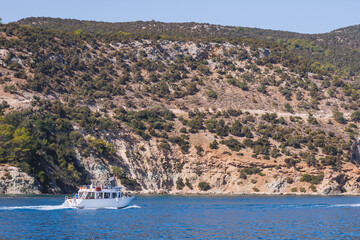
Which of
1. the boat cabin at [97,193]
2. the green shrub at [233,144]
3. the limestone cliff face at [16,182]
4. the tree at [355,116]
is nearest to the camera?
the boat cabin at [97,193]

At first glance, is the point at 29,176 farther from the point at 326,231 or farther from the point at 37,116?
the point at 326,231

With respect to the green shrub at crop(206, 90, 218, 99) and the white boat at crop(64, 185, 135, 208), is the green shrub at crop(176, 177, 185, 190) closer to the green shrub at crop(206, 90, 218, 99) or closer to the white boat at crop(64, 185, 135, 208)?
the white boat at crop(64, 185, 135, 208)

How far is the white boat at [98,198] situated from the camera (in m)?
67.8

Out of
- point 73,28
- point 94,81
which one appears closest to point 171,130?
point 94,81

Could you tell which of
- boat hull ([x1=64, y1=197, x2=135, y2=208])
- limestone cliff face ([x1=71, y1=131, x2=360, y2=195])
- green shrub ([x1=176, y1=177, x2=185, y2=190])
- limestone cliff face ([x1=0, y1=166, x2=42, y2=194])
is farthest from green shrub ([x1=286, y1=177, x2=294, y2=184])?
limestone cliff face ([x1=0, y1=166, x2=42, y2=194])

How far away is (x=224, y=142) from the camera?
377ft

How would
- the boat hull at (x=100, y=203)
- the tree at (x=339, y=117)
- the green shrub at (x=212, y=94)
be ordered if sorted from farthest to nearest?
the green shrub at (x=212, y=94)
the tree at (x=339, y=117)
the boat hull at (x=100, y=203)

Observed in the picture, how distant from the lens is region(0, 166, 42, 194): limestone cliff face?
82.9m

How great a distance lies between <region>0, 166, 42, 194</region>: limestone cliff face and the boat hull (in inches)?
806

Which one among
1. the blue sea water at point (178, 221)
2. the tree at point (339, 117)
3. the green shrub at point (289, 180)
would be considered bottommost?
the blue sea water at point (178, 221)

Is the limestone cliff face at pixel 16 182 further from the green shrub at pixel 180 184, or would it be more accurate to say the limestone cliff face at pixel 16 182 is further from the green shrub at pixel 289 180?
the green shrub at pixel 289 180

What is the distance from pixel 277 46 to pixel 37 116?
99606 millimetres

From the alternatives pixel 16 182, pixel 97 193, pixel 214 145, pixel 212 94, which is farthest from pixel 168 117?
pixel 97 193

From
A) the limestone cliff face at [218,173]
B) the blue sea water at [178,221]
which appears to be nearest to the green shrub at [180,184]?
the limestone cliff face at [218,173]
